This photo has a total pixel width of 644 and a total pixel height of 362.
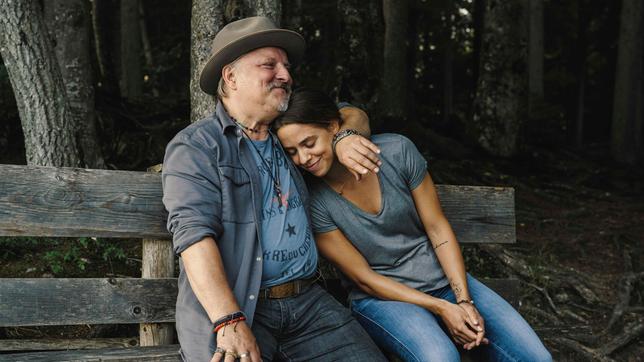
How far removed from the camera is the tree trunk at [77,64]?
637cm

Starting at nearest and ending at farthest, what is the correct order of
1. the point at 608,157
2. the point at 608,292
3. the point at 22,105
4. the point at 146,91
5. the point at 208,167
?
the point at 208,167 < the point at 22,105 < the point at 608,292 < the point at 608,157 < the point at 146,91

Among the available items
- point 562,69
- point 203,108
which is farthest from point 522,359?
point 562,69

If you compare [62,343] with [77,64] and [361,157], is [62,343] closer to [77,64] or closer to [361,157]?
[361,157]

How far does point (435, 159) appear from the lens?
35.3 ft

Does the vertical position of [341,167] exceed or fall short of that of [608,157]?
it exceeds it

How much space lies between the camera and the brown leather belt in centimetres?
350

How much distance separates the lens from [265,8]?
4941 mm

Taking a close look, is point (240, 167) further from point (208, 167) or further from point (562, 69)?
point (562, 69)

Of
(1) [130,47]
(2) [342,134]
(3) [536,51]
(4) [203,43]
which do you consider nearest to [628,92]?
(3) [536,51]

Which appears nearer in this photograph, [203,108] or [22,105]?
[203,108]

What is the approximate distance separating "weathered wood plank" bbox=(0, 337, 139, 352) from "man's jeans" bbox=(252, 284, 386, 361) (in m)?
1.40

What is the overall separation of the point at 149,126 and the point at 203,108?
477 centimetres

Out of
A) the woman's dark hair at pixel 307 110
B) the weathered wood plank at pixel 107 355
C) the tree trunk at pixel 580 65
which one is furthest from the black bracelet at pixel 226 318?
the tree trunk at pixel 580 65

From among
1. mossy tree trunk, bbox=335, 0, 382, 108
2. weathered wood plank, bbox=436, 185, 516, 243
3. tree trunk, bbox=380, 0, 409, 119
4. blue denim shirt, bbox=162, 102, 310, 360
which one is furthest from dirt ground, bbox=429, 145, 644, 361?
tree trunk, bbox=380, 0, 409, 119
